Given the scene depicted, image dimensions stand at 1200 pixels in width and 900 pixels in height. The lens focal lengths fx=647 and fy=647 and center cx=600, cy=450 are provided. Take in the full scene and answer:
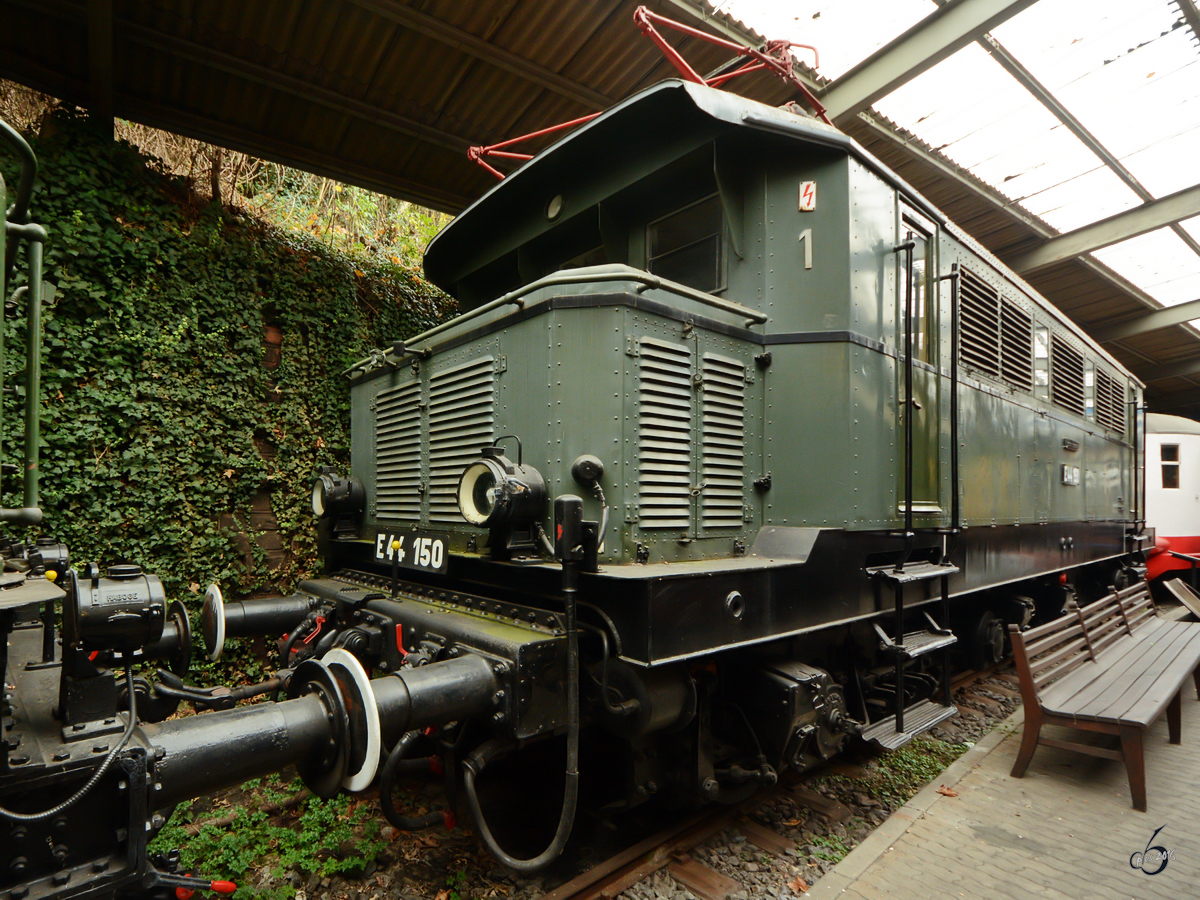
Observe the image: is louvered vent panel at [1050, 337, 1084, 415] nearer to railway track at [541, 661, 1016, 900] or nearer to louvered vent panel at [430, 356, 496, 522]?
railway track at [541, 661, 1016, 900]

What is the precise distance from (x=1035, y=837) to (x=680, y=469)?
2.60 metres

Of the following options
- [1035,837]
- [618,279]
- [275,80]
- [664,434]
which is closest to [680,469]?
[664,434]

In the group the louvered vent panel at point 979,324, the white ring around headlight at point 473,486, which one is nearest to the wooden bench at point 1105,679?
the louvered vent panel at point 979,324

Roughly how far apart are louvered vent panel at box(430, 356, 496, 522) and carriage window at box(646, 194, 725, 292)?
1.31 m

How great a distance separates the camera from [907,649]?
3.44 metres

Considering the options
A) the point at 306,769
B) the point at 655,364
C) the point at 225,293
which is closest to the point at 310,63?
the point at 225,293

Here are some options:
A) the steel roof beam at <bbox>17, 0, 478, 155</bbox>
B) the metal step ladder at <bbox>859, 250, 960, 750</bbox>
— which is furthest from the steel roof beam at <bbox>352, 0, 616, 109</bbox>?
the metal step ladder at <bbox>859, 250, 960, 750</bbox>

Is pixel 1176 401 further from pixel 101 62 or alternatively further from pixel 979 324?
pixel 101 62

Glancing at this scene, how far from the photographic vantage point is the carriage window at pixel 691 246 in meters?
3.65

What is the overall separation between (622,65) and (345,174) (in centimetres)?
314

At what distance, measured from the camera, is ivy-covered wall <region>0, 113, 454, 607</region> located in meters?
4.41

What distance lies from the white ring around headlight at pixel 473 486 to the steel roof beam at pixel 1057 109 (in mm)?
5692

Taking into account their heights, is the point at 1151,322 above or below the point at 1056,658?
above

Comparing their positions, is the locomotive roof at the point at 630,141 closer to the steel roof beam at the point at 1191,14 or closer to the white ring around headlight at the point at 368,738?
the white ring around headlight at the point at 368,738
